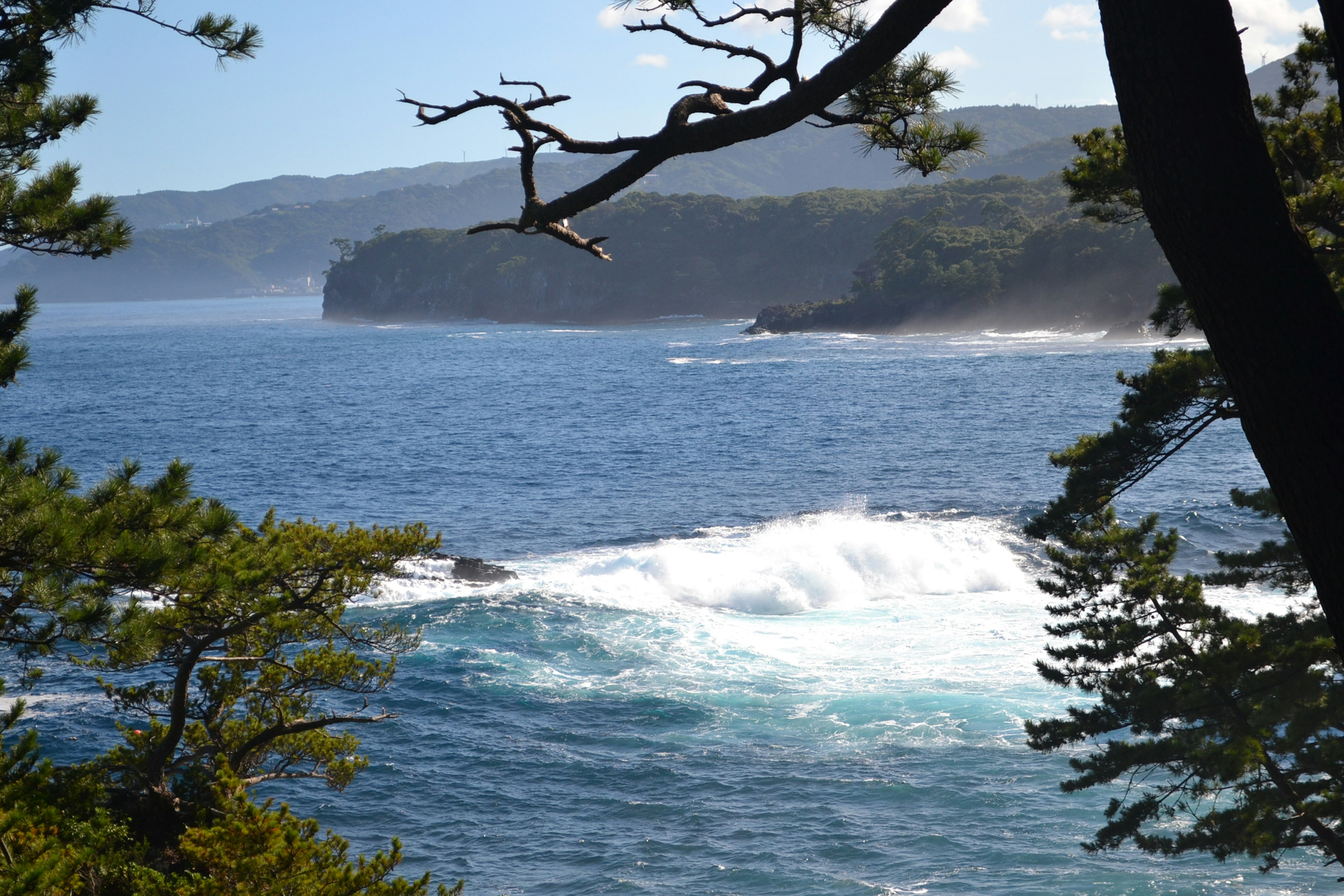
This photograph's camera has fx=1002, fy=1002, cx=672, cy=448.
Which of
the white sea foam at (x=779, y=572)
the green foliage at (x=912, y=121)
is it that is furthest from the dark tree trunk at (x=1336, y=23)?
the white sea foam at (x=779, y=572)

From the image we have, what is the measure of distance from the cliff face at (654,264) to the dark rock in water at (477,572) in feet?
329

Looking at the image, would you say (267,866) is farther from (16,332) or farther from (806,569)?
(806,569)

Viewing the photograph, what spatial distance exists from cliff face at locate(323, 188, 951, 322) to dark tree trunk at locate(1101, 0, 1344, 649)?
396 ft

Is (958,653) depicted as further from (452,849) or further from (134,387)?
(134,387)

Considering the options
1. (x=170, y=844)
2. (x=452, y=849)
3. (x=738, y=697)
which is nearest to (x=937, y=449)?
(x=738, y=697)

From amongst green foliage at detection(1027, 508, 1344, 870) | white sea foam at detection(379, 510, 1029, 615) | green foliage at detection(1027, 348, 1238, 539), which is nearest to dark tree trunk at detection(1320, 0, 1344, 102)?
green foliage at detection(1027, 348, 1238, 539)

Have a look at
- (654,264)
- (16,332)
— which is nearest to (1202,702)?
(16,332)

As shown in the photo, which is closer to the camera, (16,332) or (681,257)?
(16,332)

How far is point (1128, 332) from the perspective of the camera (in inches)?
3063

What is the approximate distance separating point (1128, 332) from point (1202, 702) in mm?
75759

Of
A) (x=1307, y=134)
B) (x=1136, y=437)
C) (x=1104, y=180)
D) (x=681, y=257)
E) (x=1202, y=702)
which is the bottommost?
(x=1202, y=702)

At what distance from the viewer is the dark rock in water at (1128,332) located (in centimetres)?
7656

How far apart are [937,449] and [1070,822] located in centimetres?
2672

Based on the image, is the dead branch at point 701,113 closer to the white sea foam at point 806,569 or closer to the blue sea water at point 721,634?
the blue sea water at point 721,634
